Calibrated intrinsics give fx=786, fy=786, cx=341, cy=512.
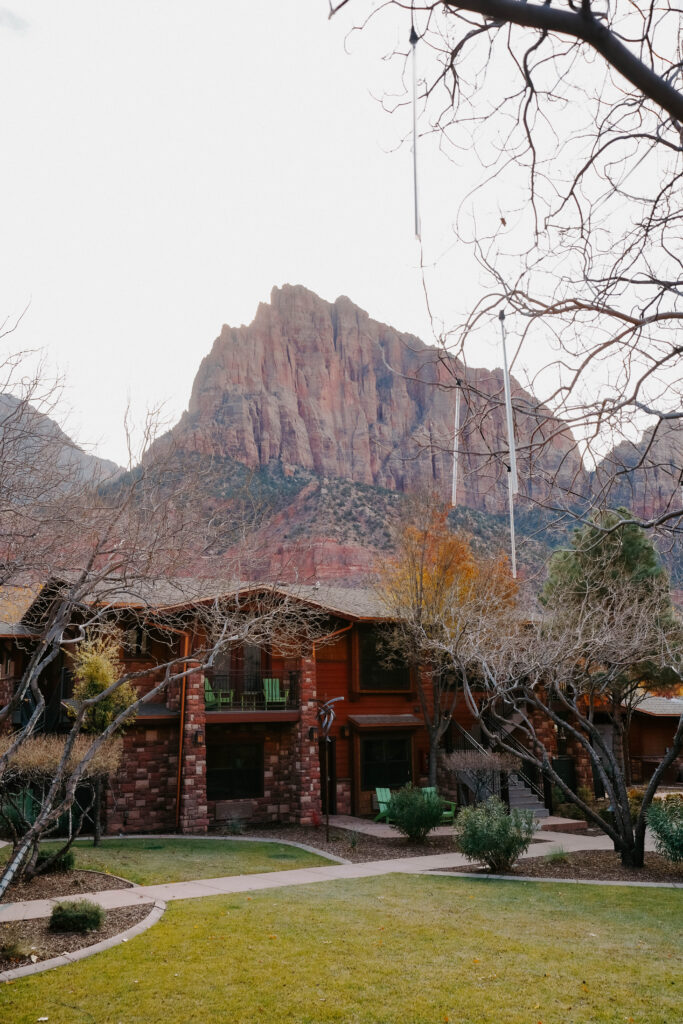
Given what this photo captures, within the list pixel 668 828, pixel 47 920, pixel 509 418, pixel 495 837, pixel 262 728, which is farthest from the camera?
pixel 262 728

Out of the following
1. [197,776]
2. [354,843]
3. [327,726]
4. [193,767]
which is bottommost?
[354,843]

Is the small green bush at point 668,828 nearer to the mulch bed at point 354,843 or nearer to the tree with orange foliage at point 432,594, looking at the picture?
the mulch bed at point 354,843

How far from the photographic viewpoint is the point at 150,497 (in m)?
11.6

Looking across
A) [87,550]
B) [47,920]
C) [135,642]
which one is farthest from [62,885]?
[135,642]

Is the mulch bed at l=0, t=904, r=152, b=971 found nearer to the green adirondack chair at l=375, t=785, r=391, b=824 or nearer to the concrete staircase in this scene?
the green adirondack chair at l=375, t=785, r=391, b=824

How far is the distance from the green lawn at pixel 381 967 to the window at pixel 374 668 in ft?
39.4

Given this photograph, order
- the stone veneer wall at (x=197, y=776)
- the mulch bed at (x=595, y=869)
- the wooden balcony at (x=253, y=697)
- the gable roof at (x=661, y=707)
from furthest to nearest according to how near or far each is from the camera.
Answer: the gable roof at (x=661, y=707)
the wooden balcony at (x=253, y=697)
the stone veneer wall at (x=197, y=776)
the mulch bed at (x=595, y=869)

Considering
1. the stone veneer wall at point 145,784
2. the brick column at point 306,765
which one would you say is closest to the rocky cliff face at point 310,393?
the brick column at point 306,765

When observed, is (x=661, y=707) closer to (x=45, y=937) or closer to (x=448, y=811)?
(x=448, y=811)

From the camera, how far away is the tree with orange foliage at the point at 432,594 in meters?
20.7

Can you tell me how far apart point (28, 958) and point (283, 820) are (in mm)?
13448

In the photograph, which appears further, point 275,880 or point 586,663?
point 586,663

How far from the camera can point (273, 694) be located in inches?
813

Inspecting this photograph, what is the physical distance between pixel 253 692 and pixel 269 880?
8293 mm
